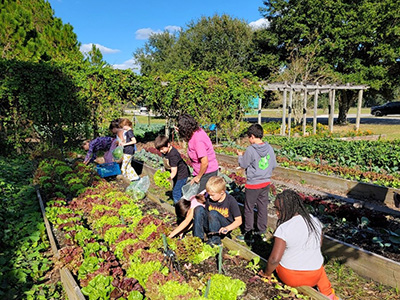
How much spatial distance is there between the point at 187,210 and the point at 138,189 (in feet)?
6.72

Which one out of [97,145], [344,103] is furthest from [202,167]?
[344,103]

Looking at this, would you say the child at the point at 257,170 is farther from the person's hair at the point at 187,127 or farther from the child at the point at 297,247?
the child at the point at 297,247

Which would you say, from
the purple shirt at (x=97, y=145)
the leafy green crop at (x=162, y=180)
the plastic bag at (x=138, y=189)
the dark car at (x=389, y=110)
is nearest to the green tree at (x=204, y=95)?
the purple shirt at (x=97, y=145)

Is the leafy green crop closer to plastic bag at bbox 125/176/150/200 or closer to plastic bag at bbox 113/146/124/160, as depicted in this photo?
plastic bag at bbox 125/176/150/200

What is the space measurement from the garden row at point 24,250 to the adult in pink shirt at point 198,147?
2.26 metres

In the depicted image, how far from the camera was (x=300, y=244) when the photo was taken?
2.67m

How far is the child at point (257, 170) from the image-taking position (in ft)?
13.1

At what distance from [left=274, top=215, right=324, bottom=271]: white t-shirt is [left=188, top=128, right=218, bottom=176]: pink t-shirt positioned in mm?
1777

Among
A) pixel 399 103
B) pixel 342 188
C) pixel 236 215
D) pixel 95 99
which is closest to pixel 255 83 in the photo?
pixel 95 99

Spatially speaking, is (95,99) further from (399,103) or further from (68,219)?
(399,103)

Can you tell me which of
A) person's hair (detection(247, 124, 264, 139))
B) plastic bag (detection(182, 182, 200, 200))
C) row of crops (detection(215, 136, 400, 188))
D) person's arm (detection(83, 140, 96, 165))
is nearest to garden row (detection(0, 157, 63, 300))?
person's arm (detection(83, 140, 96, 165))

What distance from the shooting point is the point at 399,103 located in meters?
34.1

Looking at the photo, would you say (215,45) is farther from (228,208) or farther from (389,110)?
(228,208)

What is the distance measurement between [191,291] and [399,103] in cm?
4039
